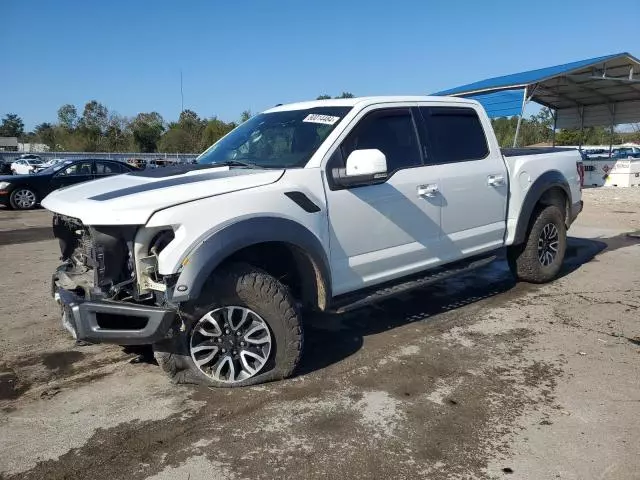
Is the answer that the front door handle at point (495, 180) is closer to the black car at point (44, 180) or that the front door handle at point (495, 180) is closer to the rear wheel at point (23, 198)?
the black car at point (44, 180)

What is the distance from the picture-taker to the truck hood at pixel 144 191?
10.6 ft

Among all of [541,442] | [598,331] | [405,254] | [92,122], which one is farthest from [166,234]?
[92,122]

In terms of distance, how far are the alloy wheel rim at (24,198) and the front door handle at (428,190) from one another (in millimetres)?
14322

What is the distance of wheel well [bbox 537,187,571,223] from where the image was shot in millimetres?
6160

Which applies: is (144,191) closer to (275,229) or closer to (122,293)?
(122,293)

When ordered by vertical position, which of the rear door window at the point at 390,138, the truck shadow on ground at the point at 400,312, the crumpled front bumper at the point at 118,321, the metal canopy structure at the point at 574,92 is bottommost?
the truck shadow on ground at the point at 400,312

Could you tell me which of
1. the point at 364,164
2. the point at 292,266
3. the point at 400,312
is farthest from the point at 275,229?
the point at 400,312

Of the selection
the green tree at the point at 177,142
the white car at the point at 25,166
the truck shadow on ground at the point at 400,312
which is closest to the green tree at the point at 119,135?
the green tree at the point at 177,142

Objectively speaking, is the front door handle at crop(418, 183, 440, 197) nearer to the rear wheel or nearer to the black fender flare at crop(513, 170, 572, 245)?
the black fender flare at crop(513, 170, 572, 245)

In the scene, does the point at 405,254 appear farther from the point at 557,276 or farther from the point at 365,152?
the point at 557,276

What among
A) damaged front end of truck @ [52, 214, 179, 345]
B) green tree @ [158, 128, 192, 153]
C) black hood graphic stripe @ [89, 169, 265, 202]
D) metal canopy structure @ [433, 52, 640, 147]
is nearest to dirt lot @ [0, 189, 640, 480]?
damaged front end of truck @ [52, 214, 179, 345]

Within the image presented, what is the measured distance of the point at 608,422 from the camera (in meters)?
3.25

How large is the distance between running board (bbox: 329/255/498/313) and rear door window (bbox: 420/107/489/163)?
101cm

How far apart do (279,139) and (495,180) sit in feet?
7.45
